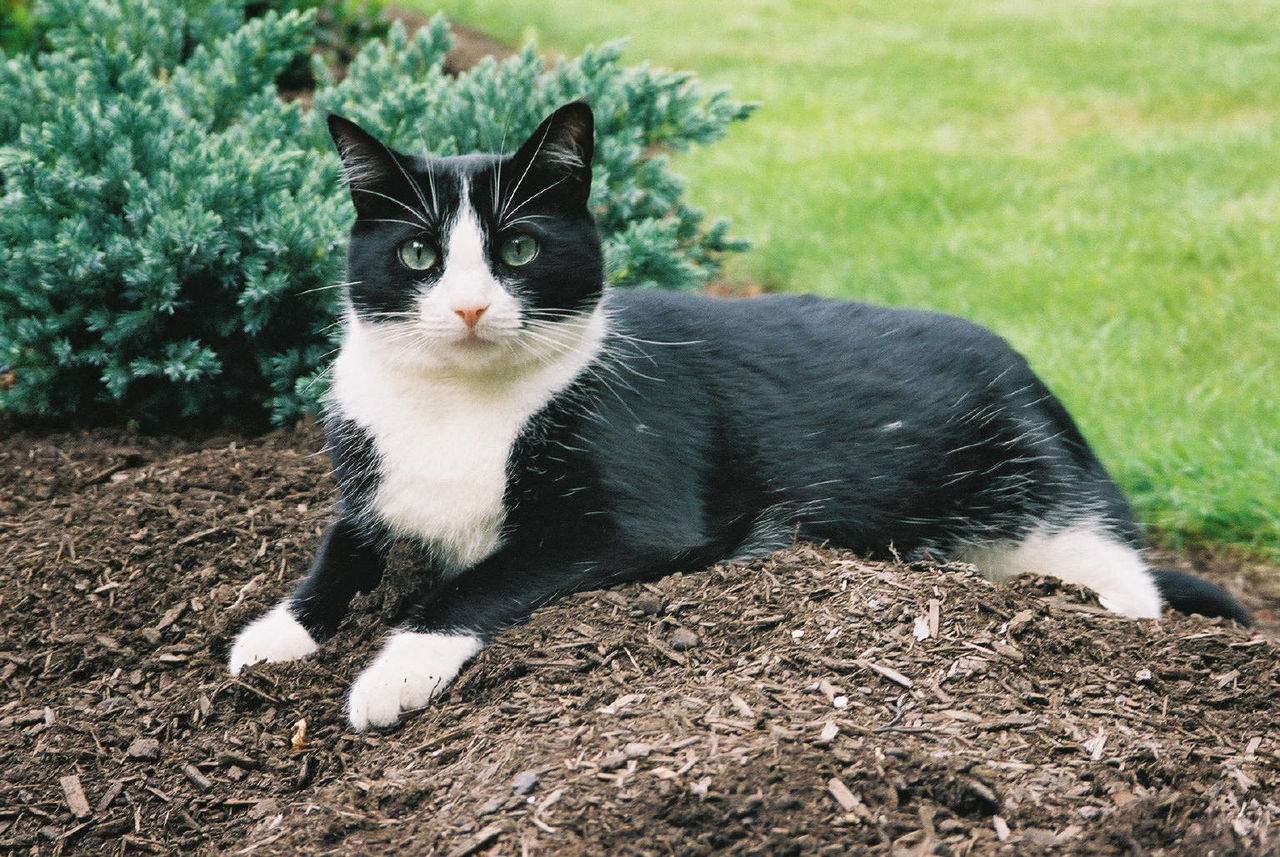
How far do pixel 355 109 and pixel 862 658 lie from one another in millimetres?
2719

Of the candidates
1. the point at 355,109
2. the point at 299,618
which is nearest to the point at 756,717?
the point at 299,618

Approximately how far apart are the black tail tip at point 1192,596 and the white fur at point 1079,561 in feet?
0.22

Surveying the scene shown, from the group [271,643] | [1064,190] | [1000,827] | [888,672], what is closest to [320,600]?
[271,643]

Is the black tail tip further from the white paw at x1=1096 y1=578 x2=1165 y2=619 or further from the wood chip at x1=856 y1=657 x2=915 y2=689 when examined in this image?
the wood chip at x1=856 y1=657 x2=915 y2=689

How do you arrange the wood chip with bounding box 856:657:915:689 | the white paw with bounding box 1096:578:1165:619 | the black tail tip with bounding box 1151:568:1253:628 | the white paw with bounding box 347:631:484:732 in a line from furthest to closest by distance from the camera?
the black tail tip with bounding box 1151:568:1253:628
the white paw with bounding box 1096:578:1165:619
the white paw with bounding box 347:631:484:732
the wood chip with bounding box 856:657:915:689

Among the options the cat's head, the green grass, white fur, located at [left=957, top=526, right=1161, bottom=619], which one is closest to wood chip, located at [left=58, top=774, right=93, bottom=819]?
the cat's head

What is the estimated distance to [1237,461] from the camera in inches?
172

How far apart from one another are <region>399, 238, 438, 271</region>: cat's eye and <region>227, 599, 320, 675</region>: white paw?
2.83ft

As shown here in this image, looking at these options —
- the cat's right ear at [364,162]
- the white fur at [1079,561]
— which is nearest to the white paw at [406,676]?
the cat's right ear at [364,162]

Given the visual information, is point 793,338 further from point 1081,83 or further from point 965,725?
point 1081,83

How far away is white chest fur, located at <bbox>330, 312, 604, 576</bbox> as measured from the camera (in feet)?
8.83

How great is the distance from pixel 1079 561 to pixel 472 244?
72.3 inches

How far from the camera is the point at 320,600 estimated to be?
9.45 ft

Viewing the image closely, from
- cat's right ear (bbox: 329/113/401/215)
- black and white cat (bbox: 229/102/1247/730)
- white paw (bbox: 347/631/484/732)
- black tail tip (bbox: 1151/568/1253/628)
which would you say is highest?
cat's right ear (bbox: 329/113/401/215)
